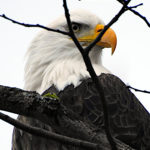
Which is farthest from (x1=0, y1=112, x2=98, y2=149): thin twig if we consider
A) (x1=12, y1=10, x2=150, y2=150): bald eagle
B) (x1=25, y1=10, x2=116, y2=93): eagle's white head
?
(x1=25, y1=10, x2=116, y2=93): eagle's white head

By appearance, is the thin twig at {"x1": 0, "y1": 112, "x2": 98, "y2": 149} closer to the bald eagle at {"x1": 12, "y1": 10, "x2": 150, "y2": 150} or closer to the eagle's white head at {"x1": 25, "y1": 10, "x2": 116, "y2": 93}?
the bald eagle at {"x1": 12, "y1": 10, "x2": 150, "y2": 150}

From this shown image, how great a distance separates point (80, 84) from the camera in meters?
5.23

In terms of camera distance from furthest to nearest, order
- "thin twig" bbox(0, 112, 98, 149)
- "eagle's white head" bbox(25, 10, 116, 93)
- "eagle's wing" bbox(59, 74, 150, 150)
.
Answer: "eagle's white head" bbox(25, 10, 116, 93) → "eagle's wing" bbox(59, 74, 150, 150) → "thin twig" bbox(0, 112, 98, 149)

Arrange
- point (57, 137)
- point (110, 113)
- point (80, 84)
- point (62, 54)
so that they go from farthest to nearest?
point (62, 54)
point (80, 84)
point (110, 113)
point (57, 137)

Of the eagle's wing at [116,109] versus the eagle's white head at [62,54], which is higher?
the eagle's white head at [62,54]

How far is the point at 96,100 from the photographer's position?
4.82m

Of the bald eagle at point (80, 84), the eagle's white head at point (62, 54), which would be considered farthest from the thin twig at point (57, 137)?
the eagle's white head at point (62, 54)

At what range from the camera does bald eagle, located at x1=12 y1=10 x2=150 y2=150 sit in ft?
15.7

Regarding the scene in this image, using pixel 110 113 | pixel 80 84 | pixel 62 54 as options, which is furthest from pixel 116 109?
pixel 62 54

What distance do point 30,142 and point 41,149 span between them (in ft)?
0.54

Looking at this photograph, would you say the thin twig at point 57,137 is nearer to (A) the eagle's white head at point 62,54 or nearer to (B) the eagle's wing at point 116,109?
(B) the eagle's wing at point 116,109

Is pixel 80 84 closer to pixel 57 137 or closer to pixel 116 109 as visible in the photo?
pixel 116 109

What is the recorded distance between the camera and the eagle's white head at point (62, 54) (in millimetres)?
5527

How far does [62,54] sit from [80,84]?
0.79 meters
